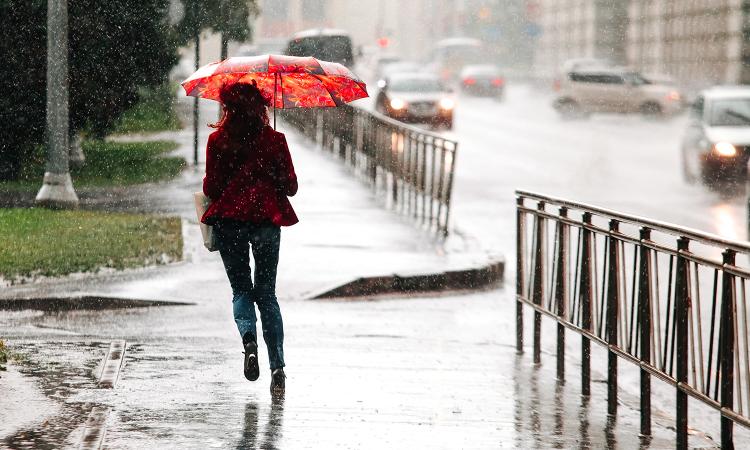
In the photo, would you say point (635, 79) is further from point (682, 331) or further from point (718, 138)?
point (682, 331)

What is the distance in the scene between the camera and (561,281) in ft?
28.4

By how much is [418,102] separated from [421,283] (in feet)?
94.3

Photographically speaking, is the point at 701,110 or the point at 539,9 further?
the point at 539,9

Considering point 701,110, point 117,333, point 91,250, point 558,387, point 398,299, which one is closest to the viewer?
point 558,387

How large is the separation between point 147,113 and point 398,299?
88.4ft

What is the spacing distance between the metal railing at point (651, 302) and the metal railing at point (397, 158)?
271 inches

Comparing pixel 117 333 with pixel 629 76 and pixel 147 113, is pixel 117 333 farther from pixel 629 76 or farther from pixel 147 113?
pixel 629 76

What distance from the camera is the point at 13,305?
405 inches

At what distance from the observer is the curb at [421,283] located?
38.6 feet

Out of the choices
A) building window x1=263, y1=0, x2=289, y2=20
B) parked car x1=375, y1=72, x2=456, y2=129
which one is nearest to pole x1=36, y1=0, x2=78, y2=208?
parked car x1=375, y1=72, x2=456, y2=129

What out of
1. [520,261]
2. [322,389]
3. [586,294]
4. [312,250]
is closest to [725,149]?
[312,250]

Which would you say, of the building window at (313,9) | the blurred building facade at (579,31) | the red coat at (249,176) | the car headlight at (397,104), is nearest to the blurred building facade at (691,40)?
the blurred building facade at (579,31)

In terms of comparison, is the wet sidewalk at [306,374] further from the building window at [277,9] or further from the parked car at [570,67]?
the building window at [277,9]

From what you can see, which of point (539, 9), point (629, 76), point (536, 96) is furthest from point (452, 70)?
point (629, 76)
